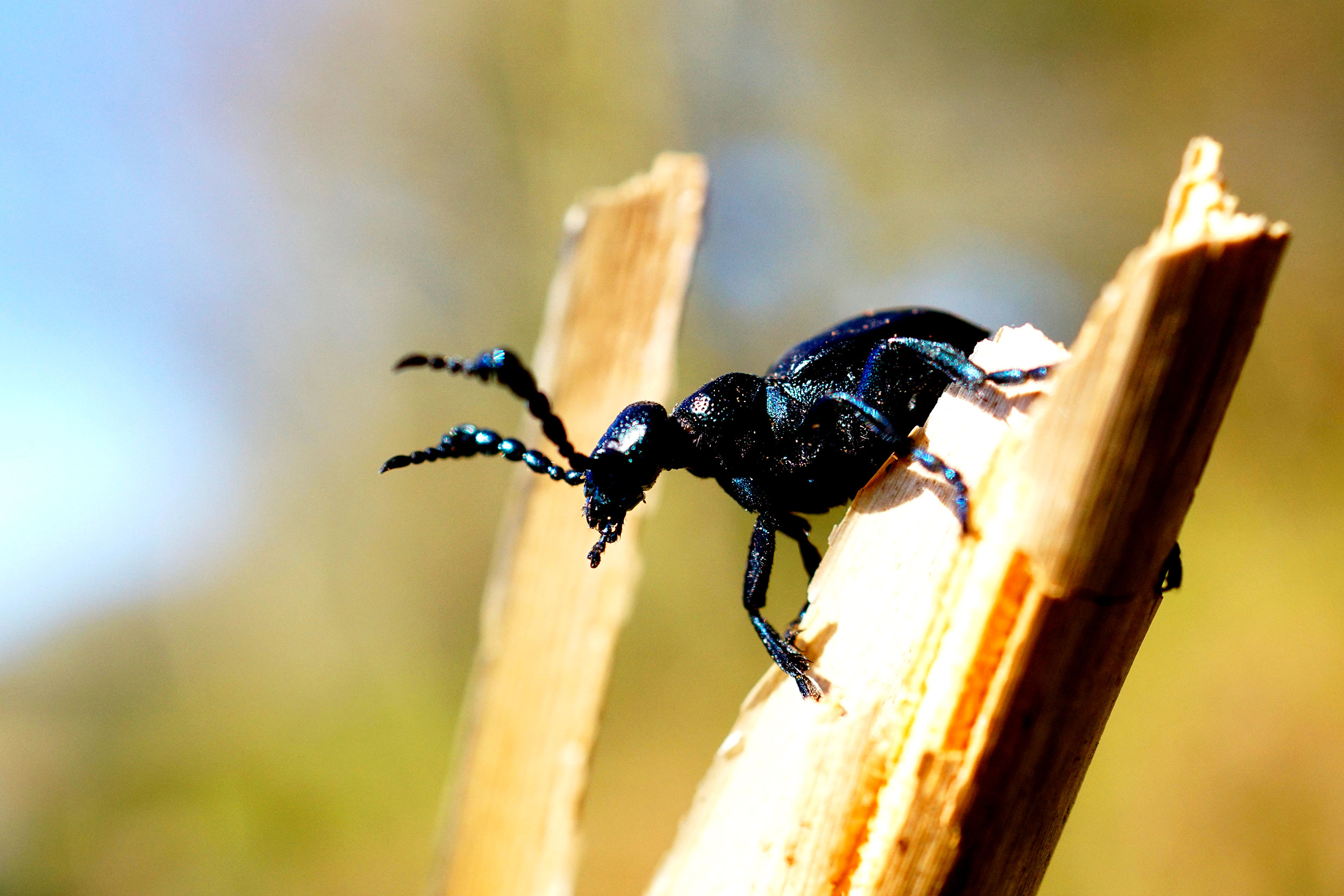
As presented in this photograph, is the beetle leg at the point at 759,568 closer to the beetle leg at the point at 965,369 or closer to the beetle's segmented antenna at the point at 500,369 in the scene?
the beetle leg at the point at 965,369

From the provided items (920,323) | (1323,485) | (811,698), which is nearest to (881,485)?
(811,698)

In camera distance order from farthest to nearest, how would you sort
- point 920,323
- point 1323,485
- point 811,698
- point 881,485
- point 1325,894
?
point 1323,485 → point 1325,894 → point 920,323 → point 881,485 → point 811,698

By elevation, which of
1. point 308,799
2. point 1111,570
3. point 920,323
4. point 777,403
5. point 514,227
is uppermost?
point 514,227

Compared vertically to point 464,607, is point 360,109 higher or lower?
higher

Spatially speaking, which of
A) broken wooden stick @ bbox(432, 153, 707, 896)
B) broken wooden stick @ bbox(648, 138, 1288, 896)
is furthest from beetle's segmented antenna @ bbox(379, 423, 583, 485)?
broken wooden stick @ bbox(648, 138, 1288, 896)

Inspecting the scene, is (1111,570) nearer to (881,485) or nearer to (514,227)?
(881,485)

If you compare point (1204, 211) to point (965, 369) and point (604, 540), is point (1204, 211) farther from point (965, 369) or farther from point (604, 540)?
point (604, 540)

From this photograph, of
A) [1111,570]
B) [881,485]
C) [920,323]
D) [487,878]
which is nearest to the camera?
[1111,570]
